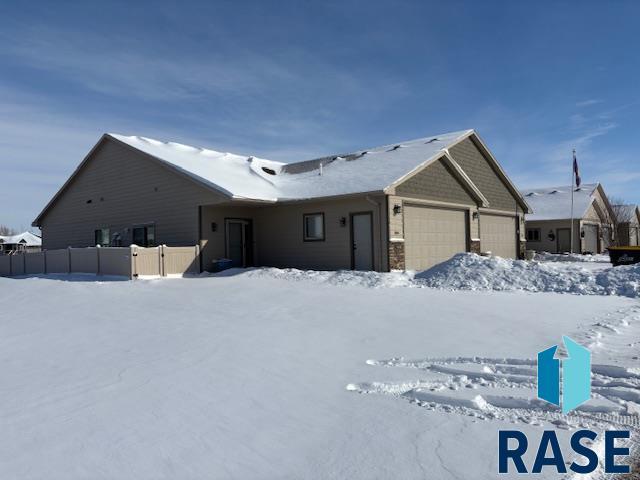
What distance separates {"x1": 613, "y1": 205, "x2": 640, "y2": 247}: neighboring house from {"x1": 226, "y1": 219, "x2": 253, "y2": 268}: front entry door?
105 ft

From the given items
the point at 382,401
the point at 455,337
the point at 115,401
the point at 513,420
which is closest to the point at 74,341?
the point at 115,401

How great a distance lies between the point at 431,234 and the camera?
19.9 meters

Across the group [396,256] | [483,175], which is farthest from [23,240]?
[396,256]

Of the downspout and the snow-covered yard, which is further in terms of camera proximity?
the downspout

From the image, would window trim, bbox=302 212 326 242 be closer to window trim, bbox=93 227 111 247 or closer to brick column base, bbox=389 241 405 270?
brick column base, bbox=389 241 405 270

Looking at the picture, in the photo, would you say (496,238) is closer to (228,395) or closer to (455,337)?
(455,337)

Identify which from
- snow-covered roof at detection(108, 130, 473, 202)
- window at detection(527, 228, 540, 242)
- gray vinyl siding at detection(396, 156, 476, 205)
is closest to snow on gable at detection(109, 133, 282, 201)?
snow-covered roof at detection(108, 130, 473, 202)

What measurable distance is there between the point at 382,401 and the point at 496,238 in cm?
2154

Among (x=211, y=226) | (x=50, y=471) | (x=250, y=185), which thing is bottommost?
(x=50, y=471)

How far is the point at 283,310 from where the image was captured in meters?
10.4

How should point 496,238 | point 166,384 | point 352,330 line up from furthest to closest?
point 496,238 → point 352,330 → point 166,384

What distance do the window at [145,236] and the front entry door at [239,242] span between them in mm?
3268

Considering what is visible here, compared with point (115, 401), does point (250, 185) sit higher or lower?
higher

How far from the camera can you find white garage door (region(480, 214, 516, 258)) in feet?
79.2
